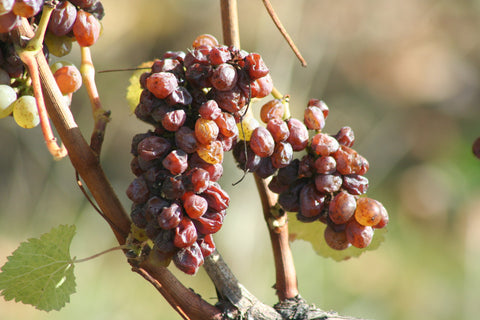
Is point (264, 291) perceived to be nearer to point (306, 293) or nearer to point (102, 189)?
point (306, 293)

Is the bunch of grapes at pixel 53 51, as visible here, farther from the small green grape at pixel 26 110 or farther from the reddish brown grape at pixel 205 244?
the reddish brown grape at pixel 205 244

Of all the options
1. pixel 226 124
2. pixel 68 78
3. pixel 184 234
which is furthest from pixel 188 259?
pixel 68 78

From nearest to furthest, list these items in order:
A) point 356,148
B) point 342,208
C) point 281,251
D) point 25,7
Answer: point 25,7
point 342,208
point 281,251
point 356,148

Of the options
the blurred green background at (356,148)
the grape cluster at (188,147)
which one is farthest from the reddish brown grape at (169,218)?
the blurred green background at (356,148)

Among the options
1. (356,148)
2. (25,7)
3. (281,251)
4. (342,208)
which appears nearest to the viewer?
(25,7)

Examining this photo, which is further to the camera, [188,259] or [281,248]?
[281,248]

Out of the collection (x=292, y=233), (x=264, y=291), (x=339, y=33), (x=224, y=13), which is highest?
(x=224, y=13)

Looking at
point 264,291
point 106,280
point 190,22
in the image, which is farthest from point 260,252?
point 190,22

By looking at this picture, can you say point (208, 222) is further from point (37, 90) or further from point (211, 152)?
point (37, 90)
